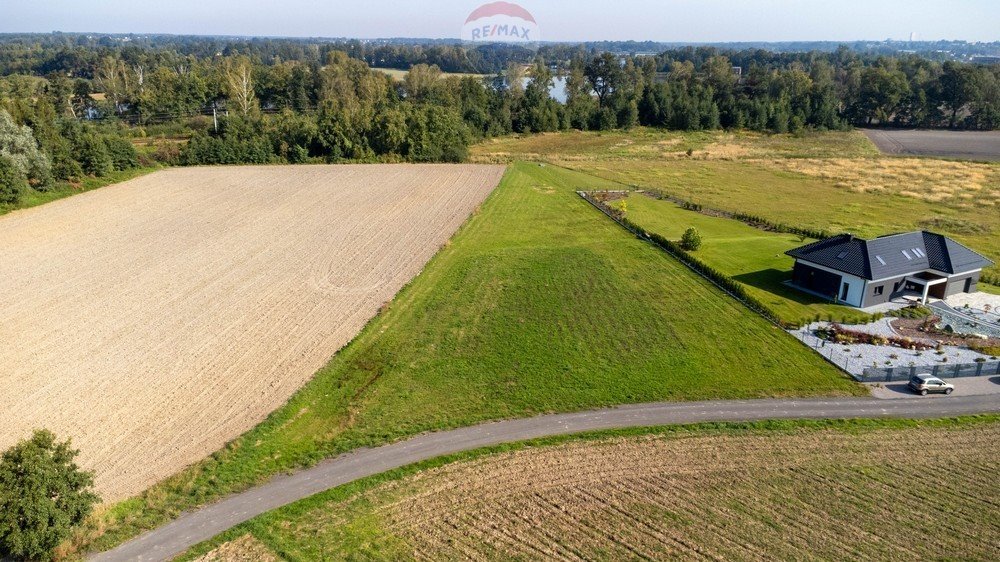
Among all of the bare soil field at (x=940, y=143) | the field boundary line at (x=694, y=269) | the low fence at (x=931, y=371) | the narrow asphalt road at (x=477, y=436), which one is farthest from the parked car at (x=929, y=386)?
the bare soil field at (x=940, y=143)

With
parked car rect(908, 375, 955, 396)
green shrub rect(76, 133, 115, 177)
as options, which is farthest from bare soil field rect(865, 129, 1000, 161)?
green shrub rect(76, 133, 115, 177)

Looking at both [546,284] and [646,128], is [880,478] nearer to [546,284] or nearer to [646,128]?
[546,284]

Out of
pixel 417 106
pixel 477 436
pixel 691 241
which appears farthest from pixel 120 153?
pixel 477 436

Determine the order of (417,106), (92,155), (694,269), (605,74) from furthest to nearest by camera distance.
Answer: (605,74), (417,106), (92,155), (694,269)

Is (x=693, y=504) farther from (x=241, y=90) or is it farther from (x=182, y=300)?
(x=241, y=90)

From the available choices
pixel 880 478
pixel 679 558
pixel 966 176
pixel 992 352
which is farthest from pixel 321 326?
pixel 966 176

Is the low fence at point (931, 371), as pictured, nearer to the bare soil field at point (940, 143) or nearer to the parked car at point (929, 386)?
the parked car at point (929, 386)
